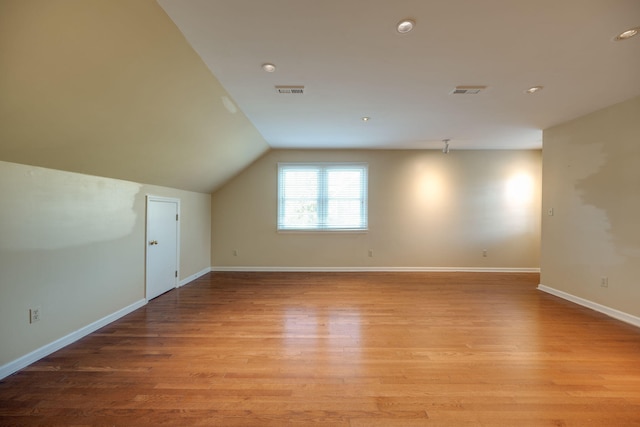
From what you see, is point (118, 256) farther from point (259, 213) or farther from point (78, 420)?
point (259, 213)

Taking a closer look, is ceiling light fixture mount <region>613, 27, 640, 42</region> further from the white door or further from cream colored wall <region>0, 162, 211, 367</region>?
the white door

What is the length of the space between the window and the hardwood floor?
2164 millimetres

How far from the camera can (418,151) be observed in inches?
208

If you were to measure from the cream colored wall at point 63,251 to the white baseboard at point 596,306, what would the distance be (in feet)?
19.5

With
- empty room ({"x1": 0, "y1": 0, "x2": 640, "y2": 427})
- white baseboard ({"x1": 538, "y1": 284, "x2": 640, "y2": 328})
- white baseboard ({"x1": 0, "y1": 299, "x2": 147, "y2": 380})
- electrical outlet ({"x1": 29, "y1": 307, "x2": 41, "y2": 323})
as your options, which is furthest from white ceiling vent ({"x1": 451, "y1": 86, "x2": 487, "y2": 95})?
white baseboard ({"x1": 0, "y1": 299, "x2": 147, "y2": 380})

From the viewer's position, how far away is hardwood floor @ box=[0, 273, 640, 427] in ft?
5.13

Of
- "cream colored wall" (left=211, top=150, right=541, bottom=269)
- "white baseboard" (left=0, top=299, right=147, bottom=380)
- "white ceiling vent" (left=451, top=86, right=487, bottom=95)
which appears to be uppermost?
"white ceiling vent" (left=451, top=86, right=487, bottom=95)

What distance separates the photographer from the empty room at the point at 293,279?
1.60 metres

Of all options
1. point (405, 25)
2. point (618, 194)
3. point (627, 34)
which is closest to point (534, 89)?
point (627, 34)

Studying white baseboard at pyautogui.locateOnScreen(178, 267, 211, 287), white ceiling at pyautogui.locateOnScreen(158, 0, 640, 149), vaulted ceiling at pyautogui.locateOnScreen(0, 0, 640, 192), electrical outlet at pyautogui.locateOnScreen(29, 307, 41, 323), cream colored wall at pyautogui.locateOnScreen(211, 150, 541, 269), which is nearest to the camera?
vaulted ceiling at pyautogui.locateOnScreen(0, 0, 640, 192)

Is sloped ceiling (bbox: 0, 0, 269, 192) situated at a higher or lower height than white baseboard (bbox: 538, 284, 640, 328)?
higher

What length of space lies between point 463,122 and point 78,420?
195 inches

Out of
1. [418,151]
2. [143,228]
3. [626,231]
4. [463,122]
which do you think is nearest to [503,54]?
[463,122]

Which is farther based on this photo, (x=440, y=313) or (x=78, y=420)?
(x=440, y=313)
